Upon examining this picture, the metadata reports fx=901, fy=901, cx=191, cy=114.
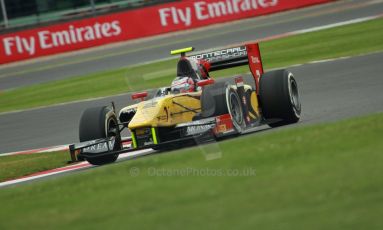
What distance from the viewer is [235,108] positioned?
41.2 ft

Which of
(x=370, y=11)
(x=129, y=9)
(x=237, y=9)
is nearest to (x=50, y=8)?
(x=129, y=9)

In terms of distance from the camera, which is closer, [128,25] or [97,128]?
[97,128]

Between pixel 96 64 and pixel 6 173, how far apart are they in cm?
1854

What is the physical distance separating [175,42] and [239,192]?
25.8 meters

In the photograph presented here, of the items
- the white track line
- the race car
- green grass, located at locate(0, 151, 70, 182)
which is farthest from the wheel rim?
green grass, located at locate(0, 151, 70, 182)

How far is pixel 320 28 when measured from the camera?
29.1m

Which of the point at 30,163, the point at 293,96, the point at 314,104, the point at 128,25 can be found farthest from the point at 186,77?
the point at 128,25

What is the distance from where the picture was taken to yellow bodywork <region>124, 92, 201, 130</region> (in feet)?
39.3

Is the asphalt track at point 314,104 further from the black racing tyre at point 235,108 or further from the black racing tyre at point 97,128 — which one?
the black racing tyre at point 97,128

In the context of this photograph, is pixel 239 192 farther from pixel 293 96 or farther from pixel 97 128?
pixel 293 96

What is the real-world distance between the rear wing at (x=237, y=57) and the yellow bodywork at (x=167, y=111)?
1655 millimetres

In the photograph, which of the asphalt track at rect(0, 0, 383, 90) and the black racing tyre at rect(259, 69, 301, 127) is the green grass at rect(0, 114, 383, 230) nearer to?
the black racing tyre at rect(259, 69, 301, 127)

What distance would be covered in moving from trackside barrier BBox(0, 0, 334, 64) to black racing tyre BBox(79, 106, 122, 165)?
2312cm

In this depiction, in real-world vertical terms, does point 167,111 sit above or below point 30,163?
above
